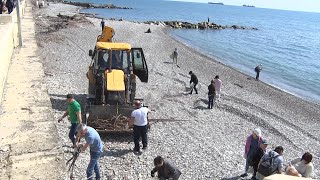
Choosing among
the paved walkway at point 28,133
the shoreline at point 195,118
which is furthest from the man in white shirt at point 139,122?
the paved walkway at point 28,133

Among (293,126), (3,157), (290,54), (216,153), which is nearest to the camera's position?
(3,157)

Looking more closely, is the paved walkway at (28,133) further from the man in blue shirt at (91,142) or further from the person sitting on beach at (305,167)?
the person sitting on beach at (305,167)

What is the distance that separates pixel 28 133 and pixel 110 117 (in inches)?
112

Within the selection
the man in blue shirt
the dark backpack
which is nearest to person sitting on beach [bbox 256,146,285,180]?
the dark backpack

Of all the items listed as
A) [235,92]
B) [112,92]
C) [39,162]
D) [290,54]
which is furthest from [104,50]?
[290,54]

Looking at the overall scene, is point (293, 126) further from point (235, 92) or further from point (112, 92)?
point (112, 92)

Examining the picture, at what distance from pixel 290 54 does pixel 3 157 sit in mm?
50406

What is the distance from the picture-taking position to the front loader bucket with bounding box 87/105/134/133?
1173 centimetres

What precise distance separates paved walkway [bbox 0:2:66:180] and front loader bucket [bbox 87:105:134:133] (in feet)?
4.33

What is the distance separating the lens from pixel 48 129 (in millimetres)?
10344

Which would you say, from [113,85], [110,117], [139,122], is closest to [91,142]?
[139,122]

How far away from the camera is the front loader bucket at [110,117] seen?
11734 mm

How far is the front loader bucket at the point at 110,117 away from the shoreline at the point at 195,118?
374 mm

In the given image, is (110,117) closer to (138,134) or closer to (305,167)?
(138,134)
